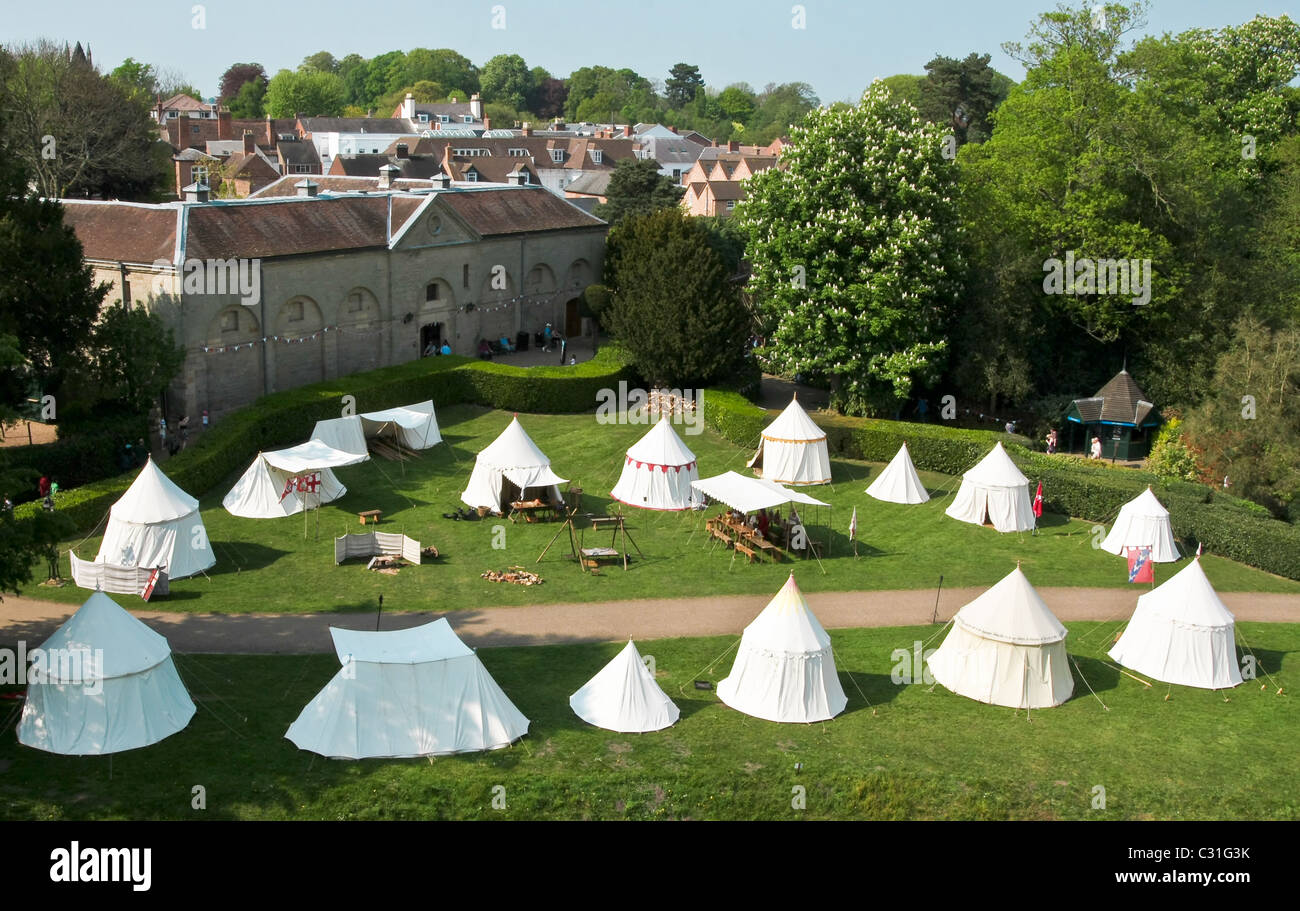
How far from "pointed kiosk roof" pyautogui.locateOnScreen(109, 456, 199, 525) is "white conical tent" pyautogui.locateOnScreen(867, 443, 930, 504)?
20.5m

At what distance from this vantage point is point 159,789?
19.5 m

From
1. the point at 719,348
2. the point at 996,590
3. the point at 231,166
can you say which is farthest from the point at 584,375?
the point at 231,166

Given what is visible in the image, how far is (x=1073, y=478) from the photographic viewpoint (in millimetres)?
36812

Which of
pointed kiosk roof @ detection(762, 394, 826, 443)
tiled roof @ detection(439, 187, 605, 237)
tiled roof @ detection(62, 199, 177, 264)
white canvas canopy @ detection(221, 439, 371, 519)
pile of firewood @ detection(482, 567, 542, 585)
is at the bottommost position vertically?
pile of firewood @ detection(482, 567, 542, 585)

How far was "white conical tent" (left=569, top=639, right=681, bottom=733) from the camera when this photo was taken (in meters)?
22.3

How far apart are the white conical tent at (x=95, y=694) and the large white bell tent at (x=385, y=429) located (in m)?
16.5

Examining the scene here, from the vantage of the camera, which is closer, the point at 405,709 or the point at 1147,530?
the point at 405,709

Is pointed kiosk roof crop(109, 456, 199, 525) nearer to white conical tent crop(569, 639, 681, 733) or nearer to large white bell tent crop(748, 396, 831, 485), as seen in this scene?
white conical tent crop(569, 639, 681, 733)

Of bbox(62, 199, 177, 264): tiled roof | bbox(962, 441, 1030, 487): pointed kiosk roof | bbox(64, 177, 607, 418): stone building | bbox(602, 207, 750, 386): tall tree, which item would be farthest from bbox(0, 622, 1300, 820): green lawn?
bbox(602, 207, 750, 386): tall tree

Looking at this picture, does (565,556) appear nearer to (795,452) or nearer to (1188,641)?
(795,452)

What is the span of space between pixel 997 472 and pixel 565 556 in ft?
44.1

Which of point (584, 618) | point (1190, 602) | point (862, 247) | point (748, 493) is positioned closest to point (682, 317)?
point (862, 247)

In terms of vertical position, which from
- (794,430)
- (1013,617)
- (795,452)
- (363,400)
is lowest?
(1013,617)

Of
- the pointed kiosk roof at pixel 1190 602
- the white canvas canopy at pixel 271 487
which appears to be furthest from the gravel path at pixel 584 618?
the white canvas canopy at pixel 271 487
